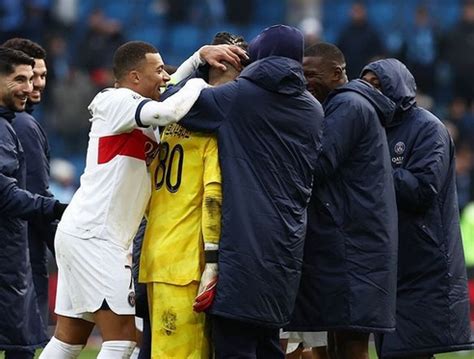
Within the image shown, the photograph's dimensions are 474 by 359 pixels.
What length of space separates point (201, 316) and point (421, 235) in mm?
1731

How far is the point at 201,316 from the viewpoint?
7.33 metres

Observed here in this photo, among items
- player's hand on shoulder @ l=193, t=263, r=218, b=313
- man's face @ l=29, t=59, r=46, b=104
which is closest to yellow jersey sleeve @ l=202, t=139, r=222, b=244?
player's hand on shoulder @ l=193, t=263, r=218, b=313

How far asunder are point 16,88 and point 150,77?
119 cm

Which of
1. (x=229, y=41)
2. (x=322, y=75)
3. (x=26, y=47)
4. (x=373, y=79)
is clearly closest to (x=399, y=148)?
(x=373, y=79)

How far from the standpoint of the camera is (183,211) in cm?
737

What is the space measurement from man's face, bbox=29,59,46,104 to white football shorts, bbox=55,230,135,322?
1.68 m

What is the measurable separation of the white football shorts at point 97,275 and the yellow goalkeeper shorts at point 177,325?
327 millimetres

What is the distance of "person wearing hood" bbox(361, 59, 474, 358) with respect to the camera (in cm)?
838

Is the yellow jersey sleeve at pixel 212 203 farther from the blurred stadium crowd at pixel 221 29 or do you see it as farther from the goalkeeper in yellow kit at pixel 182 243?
the blurred stadium crowd at pixel 221 29

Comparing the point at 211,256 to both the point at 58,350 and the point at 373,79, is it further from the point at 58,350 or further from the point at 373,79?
the point at 373,79

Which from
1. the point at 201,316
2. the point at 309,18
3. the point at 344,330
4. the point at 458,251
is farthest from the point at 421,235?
the point at 309,18

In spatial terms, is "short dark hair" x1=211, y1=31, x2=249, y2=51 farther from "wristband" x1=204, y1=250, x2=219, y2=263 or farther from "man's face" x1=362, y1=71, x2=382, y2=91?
"wristband" x1=204, y1=250, x2=219, y2=263

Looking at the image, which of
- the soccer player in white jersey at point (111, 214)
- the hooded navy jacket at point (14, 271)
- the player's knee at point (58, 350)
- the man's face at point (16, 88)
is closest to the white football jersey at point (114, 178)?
the soccer player in white jersey at point (111, 214)

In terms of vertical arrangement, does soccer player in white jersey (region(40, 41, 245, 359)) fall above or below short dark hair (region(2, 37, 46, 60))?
below
